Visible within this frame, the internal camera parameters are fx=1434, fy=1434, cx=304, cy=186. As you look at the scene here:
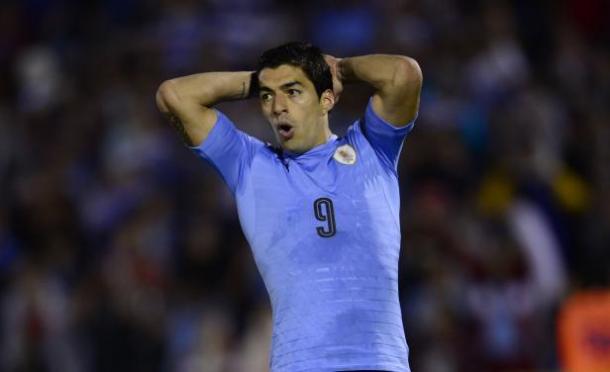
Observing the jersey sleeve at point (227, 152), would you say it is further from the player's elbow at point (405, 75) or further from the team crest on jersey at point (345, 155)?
the player's elbow at point (405, 75)

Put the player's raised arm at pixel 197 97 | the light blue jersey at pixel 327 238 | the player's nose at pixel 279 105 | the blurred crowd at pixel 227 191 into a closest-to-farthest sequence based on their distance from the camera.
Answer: the light blue jersey at pixel 327 238 → the player's nose at pixel 279 105 → the player's raised arm at pixel 197 97 → the blurred crowd at pixel 227 191

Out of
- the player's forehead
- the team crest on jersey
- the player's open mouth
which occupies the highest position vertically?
the player's forehead

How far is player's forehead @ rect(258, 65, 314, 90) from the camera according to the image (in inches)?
219

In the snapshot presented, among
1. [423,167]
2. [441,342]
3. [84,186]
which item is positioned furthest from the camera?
[84,186]

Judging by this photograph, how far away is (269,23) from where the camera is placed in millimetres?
12891

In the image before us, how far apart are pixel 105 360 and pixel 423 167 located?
2.71 m

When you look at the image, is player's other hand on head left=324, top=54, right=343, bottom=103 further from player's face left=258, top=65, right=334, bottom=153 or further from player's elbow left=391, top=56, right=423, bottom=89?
player's elbow left=391, top=56, right=423, bottom=89

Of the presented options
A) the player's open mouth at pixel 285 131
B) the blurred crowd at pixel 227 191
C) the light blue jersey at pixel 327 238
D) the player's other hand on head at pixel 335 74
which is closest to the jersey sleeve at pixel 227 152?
the light blue jersey at pixel 327 238

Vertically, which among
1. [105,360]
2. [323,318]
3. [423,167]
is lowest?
[105,360]

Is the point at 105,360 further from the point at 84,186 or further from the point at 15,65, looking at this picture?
the point at 15,65

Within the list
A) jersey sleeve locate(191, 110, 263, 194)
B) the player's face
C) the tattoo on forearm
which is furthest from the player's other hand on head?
the tattoo on forearm

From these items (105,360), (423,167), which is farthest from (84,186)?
(423,167)

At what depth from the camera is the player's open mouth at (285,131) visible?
555 centimetres

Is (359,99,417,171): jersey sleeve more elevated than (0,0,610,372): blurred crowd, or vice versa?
(359,99,417,171): jersey sleeve
